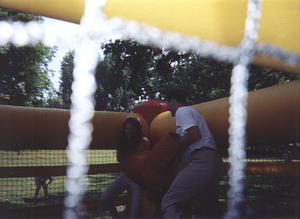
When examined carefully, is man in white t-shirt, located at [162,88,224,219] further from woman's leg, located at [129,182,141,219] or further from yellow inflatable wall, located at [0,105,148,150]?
yellow inflatable wall, located at [0,105,148,150]

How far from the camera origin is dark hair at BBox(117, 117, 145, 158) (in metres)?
2.87

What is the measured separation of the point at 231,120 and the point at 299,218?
1017 mm

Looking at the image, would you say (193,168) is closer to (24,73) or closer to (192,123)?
(192,123)

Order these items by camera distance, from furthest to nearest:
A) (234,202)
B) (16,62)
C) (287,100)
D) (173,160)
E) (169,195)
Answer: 1. (16,62)
2. (234,202)
3. (173,160)
4. (169,195)
5. (287,100)

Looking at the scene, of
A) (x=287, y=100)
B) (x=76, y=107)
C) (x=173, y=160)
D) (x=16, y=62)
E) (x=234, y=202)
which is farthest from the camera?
(x=16, y=62)

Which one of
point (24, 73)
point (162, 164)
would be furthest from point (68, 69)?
point (162, 164)

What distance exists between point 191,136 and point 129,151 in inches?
40.4

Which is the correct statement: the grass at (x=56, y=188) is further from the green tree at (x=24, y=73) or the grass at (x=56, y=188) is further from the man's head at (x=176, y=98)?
the green tree at (x=24, y=73)

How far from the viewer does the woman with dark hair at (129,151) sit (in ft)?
9.47

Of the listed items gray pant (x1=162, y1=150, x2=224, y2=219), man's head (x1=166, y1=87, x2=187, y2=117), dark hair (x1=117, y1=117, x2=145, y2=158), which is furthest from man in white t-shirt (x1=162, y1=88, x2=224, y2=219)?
dark hair (x1=117, y1=117, x2=145, y2=158)

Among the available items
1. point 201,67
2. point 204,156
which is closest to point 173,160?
point 204,156

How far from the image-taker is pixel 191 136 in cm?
206

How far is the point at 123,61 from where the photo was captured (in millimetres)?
3646

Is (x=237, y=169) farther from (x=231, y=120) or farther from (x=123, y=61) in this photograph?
(x=123, y=61)
